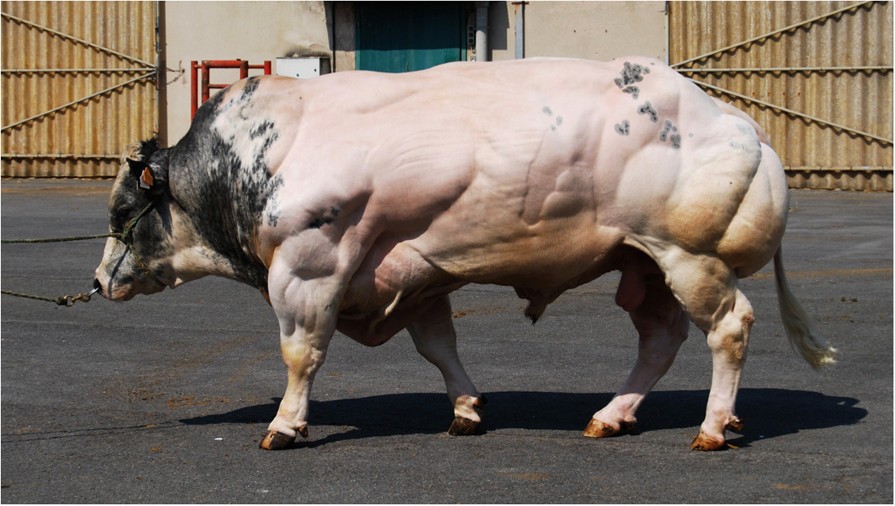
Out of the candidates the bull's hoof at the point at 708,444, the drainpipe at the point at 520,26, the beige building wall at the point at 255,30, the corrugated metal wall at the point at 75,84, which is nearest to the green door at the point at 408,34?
the beige building wall at the point at 255,30

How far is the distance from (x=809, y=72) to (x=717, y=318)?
17965mm

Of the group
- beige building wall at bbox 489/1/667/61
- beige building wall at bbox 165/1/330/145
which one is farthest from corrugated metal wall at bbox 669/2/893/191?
beige building wall at bbox 165/1/330/145

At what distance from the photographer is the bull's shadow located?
722 cm

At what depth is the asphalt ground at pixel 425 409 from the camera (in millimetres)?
6086

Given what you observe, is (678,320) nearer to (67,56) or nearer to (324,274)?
(324,274)

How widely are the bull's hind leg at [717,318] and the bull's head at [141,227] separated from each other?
2588 mm

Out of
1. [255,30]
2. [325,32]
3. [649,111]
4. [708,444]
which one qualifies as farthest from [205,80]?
[708,444]

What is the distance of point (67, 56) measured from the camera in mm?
27203

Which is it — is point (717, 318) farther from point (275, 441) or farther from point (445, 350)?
point (275, 441)

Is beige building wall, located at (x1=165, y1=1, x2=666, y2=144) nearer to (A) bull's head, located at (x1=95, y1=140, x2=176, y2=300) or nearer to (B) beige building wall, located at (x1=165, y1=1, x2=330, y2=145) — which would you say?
(B) beige building wall, located at (x1=165, y1=1, x2=330, y2=145)

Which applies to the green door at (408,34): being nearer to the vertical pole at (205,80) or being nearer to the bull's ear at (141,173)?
the vertical pole at (205,80)

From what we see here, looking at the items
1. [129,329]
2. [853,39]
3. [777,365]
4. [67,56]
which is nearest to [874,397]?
[777,365]

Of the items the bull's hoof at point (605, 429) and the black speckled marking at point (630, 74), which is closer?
the black speckled marking at point (630, 74)

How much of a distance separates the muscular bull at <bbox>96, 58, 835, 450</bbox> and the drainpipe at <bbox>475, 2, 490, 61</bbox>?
17617 millimetres
